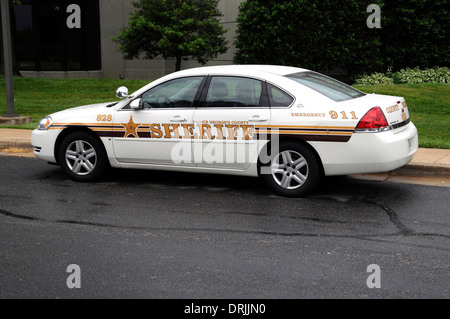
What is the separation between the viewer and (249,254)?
207 inches

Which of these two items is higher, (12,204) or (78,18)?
(78,18)

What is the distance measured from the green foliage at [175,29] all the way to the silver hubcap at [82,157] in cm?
1146

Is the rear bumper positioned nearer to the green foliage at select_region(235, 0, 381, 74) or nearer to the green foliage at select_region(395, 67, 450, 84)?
the green foliage at select_region(395, 67, 450, 84)

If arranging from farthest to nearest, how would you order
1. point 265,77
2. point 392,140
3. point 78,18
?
point 78,18 < point 265,77 < point 392,140

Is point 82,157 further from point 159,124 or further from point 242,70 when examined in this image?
point 242,70

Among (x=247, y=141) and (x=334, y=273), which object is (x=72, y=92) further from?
(x=334, y=273)

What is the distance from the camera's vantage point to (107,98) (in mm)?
17844

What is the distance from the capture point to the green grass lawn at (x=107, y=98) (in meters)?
11.8

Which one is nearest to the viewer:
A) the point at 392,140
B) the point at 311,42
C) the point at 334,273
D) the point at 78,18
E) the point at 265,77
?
the point at 334,273

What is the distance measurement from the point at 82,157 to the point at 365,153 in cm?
375

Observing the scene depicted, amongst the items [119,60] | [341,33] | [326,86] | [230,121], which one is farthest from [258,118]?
[119,60]

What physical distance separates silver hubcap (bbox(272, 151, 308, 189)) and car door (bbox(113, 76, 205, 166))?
3.63ft

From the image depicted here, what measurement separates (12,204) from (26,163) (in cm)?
276
